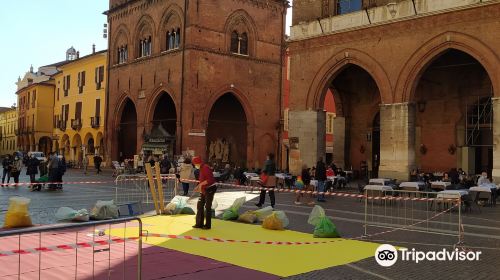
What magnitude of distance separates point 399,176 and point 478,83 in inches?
240

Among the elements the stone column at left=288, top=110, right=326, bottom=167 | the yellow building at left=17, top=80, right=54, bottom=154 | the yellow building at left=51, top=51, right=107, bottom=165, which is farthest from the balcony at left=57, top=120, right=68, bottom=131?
the stone column at left=288, top=110, right=326, bottom=167

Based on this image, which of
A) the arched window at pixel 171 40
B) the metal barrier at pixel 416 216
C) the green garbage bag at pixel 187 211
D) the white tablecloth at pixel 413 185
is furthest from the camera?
the arched window at pixel 171 40

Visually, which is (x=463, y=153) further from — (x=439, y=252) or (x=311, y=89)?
(x=439, y=252)

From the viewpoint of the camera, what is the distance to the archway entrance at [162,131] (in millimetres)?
31297

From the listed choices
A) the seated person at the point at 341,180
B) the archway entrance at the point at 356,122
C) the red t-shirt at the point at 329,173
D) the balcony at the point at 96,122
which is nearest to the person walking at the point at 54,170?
the red t-shirt at the point at 329,173

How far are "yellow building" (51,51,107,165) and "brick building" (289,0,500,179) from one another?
72.2ft

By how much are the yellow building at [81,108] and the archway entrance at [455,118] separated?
26.1 metres

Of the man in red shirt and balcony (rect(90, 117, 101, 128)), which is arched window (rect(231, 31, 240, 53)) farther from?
the man in red shirt

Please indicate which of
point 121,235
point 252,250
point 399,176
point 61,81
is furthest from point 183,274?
point 61,81

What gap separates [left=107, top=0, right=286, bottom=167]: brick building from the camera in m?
31.4

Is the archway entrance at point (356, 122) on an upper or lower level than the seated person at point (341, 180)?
upper

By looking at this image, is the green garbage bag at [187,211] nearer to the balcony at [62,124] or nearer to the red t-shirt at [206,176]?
the red t-shirt at [206,176]

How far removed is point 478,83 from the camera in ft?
72.5

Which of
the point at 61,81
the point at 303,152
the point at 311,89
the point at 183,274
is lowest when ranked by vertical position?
the point at 183,274
